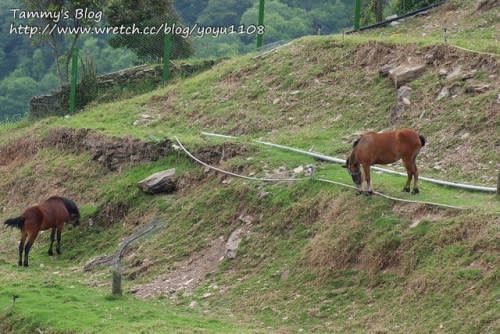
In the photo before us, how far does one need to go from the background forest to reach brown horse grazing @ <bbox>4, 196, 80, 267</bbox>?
35.3ft

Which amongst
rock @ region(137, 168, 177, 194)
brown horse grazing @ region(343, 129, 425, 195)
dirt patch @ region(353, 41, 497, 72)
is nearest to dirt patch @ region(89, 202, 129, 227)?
rock @ region(137, 168, 177, 194)

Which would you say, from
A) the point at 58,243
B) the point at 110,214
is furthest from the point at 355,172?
the point at 58,243

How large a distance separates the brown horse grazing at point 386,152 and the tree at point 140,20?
48.0 ft

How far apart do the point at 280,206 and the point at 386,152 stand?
2093 millimetres

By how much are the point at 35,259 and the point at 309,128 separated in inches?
225

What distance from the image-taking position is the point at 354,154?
52.1ft

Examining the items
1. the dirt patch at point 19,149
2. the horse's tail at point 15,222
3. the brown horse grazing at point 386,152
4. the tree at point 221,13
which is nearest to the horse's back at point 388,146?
the brown horse grazing at point 386,152

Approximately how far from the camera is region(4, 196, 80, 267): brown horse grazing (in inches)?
726

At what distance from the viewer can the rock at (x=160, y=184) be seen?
770 inches

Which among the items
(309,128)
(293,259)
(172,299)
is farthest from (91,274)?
(309,128)

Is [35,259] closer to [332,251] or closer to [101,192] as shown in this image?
[101,192]

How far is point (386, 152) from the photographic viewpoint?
1564cm

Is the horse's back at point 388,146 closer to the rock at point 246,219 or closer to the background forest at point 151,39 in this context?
the rock at point 246,219

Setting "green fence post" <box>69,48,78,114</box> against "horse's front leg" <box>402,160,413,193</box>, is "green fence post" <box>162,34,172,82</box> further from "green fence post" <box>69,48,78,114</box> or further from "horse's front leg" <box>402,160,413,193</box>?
"horse's front leg" <box>402,160,413,193</box>
